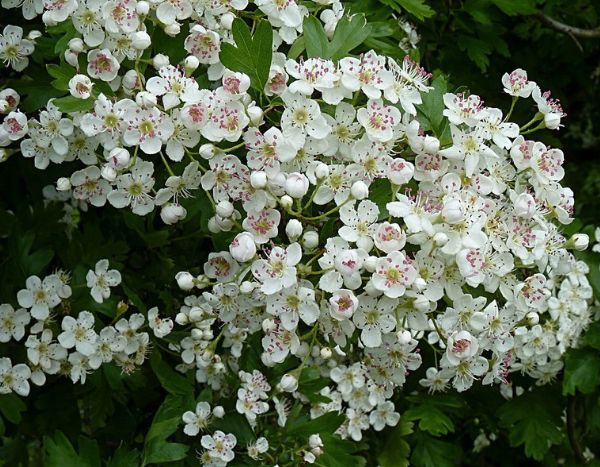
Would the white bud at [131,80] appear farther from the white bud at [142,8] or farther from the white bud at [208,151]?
the white bud at [208,151]

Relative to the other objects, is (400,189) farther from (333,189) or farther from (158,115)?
(158,115)

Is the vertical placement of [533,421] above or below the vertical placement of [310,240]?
below

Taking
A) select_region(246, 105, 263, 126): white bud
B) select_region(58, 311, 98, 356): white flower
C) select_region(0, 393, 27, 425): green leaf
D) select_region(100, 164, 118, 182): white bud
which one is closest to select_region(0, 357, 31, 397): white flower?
select_region(0, 393, 27, 425): green leaf

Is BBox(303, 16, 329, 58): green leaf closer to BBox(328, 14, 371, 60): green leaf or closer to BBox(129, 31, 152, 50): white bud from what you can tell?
BBox(328, 14, 371, 60): green leaf

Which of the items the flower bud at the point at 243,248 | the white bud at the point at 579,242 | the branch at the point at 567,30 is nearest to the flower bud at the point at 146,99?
the flower bud at the point at 243,248

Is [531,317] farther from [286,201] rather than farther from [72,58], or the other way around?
[72,58]

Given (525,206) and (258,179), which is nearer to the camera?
(258,179)

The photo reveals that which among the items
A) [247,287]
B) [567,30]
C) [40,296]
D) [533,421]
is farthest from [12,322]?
[567,30]

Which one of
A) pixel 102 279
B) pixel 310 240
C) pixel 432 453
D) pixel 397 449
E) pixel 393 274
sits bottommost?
pixel 432 453
